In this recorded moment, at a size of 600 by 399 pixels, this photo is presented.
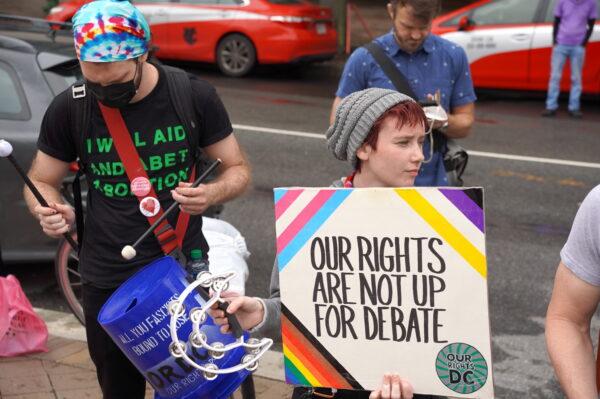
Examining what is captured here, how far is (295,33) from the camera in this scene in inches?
608

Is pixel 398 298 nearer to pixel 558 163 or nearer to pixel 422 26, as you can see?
pixel 422 26

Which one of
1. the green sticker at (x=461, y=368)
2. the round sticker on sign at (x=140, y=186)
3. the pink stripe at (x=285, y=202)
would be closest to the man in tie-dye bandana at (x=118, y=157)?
the round sticker on sign at (x=140, y=186)

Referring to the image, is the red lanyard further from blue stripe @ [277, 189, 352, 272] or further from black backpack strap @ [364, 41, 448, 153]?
black backpack strap @ [364, 41, 448, 153]

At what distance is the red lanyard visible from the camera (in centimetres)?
358

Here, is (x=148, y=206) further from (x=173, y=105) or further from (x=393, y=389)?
(x=393, y=389)

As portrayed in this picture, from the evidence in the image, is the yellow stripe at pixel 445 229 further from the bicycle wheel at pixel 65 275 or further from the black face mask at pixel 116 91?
the bicycle wheel at pixel 65 275

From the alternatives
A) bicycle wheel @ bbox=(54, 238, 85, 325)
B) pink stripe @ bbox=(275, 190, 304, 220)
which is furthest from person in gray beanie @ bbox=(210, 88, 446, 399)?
bicycle wheel @ bbox=(54, 238, 85, 325)

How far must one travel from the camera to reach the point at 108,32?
11.1ft

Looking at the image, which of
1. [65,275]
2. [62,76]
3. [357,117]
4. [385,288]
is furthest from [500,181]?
[385,288]

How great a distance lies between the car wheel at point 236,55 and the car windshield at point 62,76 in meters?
9.17

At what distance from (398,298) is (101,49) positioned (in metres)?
1.33

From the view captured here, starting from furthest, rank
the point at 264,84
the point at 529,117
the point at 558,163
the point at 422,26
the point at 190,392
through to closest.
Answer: the point at 264,84, the point at 529,117, the point at 558,163, the point at 422,26, the point at 190,392

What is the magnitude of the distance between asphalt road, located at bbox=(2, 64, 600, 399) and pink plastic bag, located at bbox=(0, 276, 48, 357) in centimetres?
113

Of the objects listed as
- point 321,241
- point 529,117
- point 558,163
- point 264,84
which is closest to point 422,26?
point 321,241
